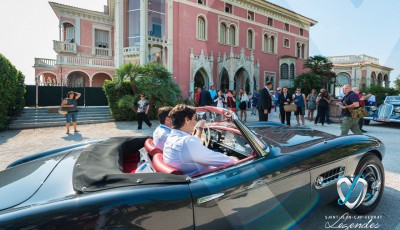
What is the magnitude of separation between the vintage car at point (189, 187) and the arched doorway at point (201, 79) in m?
19.4

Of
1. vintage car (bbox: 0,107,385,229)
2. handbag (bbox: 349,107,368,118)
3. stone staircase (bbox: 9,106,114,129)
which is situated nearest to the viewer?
vintage car (bbox: 0,107,385,229)

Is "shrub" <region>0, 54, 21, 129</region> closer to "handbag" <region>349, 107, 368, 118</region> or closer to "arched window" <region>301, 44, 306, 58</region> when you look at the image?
"handbag" <region>349, 107, 368, 118</region>

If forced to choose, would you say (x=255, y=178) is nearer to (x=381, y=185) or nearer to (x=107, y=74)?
(x=381, y=185)

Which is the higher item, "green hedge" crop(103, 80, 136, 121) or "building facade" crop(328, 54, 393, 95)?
"building facade" crop(328, 54, 393, 95)

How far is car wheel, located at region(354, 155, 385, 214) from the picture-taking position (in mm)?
2812

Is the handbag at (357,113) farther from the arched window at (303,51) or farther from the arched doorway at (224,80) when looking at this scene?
the arched window at (303,51)

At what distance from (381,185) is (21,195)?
3.68 metres

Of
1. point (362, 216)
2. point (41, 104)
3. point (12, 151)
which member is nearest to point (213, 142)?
point (362, 216)

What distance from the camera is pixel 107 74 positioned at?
71.7ft

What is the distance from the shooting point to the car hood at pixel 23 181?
1.60 meters

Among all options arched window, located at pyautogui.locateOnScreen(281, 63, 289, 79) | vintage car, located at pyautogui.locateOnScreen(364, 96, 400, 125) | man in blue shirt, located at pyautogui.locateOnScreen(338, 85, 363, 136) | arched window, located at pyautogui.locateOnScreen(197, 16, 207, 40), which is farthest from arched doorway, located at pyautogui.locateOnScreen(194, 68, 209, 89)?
man in blue shirt, located at pyautogui.locateOnScreen(338, 85, 363, 136)

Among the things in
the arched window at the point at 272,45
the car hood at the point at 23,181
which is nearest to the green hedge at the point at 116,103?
the car hood at the point at 23,181

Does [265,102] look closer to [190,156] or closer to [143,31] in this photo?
[190,156]

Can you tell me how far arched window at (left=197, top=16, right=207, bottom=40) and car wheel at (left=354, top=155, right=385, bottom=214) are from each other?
2047cm
